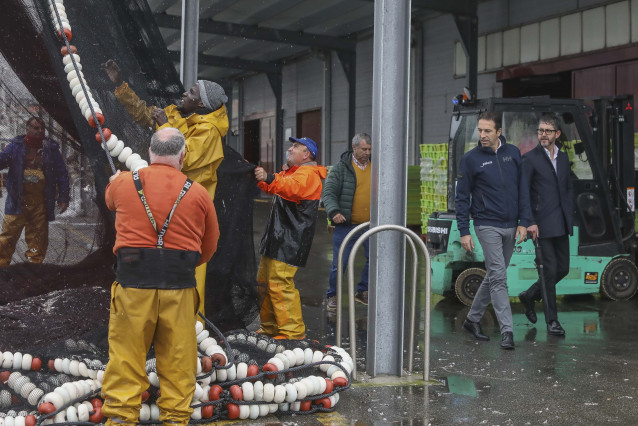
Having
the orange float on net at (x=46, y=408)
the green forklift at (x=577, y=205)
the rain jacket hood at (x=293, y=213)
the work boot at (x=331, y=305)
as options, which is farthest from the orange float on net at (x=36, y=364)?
the green forklift at (x=577, y=205)

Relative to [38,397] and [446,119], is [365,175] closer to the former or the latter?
[38,397]

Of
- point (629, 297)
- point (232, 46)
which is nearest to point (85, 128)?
point (629, 297)

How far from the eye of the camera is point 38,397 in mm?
4469

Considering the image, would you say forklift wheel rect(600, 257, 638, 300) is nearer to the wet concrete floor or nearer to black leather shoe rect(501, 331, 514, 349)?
the wet concrete floor

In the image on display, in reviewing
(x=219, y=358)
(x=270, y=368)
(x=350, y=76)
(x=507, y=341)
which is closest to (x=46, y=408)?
(x=219, y=358)

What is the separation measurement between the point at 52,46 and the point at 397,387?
330 cm

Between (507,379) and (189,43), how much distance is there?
17.1ft

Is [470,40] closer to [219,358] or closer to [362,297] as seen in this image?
[362,297]

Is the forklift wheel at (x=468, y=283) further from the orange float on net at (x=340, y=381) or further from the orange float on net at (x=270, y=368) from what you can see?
the orange float on net at (x=270, y=368)

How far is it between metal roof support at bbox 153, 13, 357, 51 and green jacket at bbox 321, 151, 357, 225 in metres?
17.7

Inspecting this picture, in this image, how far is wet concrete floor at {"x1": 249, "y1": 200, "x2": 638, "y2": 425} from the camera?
507 centimetres

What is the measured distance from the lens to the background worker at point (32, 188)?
216 inches

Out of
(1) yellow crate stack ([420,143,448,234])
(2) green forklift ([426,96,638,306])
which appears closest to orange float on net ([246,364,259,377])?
(2) green forklift ([426,96,638,306])

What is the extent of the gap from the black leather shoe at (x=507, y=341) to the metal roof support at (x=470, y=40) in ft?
46.7
